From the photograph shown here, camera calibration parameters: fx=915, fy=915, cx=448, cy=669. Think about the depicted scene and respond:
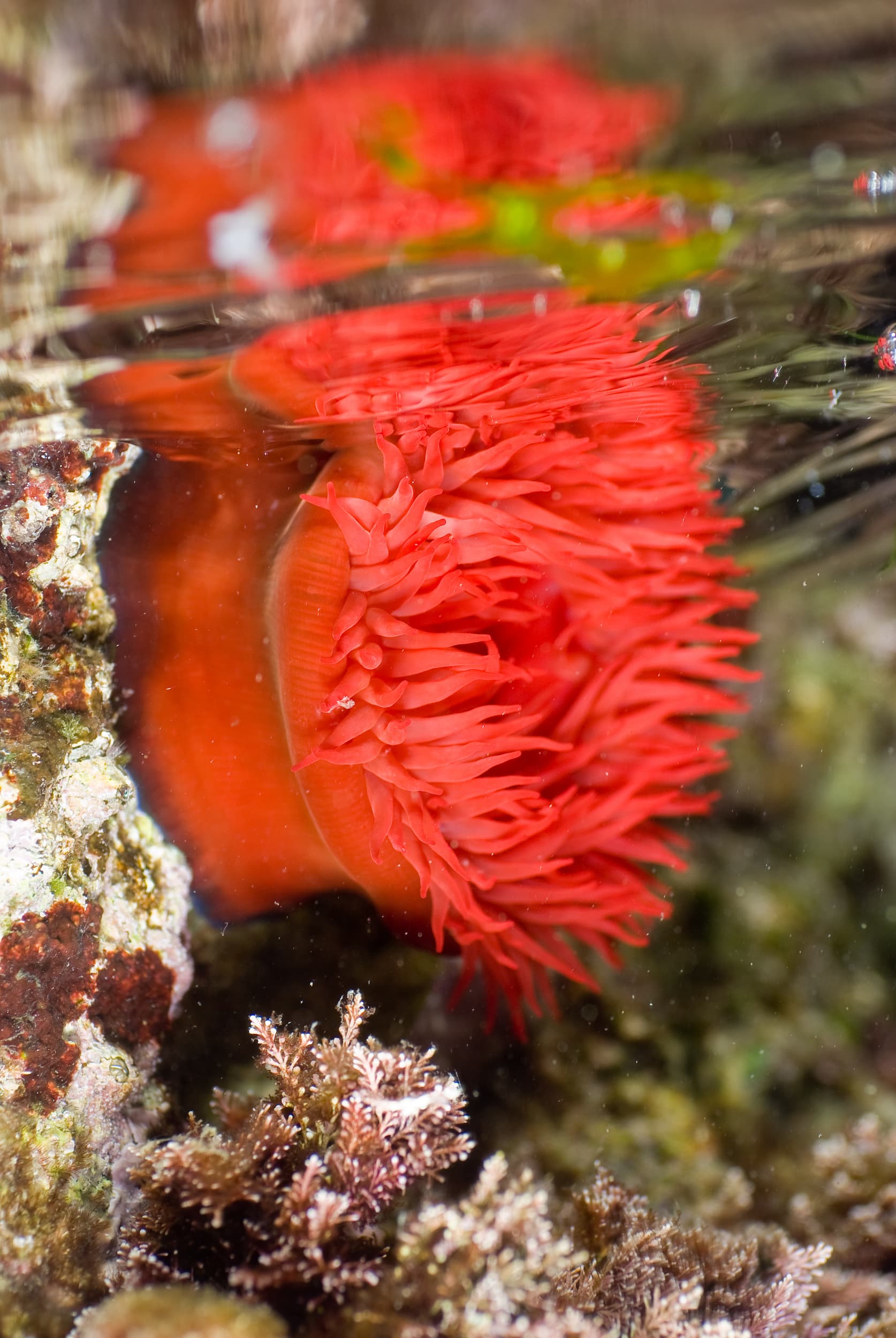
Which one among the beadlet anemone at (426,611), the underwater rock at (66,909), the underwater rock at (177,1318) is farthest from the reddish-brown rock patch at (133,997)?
the underwater rock at (177,1318)

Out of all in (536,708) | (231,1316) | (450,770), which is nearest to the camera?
(231,1316)

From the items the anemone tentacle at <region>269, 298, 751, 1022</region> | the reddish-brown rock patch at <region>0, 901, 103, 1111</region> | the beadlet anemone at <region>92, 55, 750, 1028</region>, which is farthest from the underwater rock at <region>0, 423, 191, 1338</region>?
the anemone tentacle at <region>269, 298, 751, 1022</region>

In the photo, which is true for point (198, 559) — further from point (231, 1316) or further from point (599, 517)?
point (231, 1316)

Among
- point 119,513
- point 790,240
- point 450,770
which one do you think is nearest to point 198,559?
point 119,513

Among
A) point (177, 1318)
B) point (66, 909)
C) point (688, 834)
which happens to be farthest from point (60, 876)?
point (688, 834)

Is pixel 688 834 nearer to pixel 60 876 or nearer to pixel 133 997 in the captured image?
pixel 133 997

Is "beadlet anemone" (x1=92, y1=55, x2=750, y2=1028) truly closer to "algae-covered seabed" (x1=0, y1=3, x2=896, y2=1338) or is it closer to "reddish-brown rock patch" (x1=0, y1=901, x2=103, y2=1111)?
"algae-covered seabed" (x1=0, y1=3, x2=896, y2=1338)

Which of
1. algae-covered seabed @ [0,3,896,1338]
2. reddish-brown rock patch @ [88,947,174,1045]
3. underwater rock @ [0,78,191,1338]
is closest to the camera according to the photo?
algae-covered seabed @ [0,3,896,1338]
